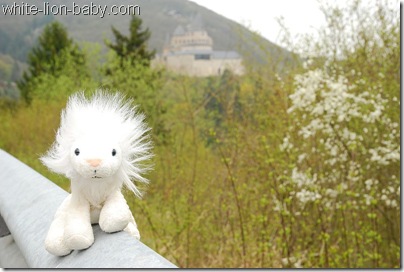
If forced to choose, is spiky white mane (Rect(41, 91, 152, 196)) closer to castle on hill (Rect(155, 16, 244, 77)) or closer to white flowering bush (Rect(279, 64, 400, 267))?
white flowering bush (Rect(279, 64, 400, 267))

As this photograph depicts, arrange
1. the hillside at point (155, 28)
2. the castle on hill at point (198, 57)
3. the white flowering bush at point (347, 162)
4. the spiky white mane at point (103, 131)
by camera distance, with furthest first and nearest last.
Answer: the castle on hill at point (198, 57)
the hillside at point (155, 28)
the white flowering bush at point (347, 162)
the spiky white mane at point (103, 131)

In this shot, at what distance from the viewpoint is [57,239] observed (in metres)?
1.28

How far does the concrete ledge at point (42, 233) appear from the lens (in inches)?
40.1

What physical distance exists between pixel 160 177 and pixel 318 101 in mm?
2814

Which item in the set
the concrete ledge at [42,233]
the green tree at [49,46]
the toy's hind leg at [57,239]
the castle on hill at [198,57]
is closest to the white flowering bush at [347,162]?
the concrete ledge at [42,233]

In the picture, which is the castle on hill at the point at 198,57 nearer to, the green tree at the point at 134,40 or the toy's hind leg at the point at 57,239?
the green tree at the point at 134,40

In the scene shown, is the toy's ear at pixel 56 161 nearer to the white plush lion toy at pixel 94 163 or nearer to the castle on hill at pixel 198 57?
the white plush lion toy at pixel 94 163

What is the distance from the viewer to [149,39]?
1496 cm

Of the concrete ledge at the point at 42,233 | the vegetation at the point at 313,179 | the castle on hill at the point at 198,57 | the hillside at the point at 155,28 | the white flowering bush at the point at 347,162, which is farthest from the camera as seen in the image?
the castle on hill at the point at 198,57

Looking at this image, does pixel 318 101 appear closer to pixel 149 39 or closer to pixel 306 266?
pixel 306 266

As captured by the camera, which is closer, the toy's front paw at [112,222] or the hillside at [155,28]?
the toy's front paw at [112,222]

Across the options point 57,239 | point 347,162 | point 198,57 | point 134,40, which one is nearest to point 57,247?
point 57,239

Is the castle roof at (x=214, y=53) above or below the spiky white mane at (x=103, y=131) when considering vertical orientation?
above

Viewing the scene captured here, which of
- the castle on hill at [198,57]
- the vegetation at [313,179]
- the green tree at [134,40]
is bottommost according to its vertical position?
the vegetation at [313,179]
